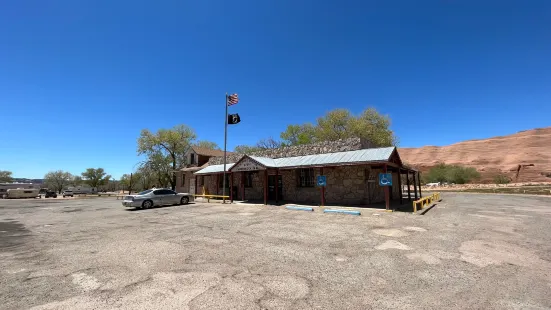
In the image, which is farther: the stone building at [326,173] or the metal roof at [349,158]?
the stone building at [326,173]

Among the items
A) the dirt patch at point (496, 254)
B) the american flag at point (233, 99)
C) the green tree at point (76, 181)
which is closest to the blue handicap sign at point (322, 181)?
the dirt patch at point (496, 254)

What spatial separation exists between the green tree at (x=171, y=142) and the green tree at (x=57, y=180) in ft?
219

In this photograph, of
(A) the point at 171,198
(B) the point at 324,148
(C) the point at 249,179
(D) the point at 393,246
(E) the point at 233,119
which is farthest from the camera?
(C) the point at 249,179

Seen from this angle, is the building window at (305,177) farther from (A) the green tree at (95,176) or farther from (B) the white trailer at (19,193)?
(A) the green tree at (95,176)

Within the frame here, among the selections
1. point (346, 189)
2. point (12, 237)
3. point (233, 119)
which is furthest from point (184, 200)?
point (346, 189)

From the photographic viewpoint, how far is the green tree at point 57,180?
83.4 metres

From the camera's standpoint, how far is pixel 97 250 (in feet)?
20.9

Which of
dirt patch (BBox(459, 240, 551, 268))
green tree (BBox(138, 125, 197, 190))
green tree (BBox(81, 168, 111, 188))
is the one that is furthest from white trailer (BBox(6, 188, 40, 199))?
dirt patch (BBox(459, 240, 551, 268))

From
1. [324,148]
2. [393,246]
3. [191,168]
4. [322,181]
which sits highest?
[324,148]

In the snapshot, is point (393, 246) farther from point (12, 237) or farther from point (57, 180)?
point (57, 180)

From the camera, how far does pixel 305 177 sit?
18.5 m

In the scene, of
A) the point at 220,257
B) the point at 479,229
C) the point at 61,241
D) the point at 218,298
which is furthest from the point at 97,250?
the point at 479,229

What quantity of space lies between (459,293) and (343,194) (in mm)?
12857

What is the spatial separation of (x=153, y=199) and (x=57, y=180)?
95.7 meters
